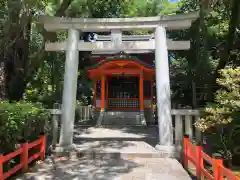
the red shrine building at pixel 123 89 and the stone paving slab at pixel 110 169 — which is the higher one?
the red shrine building at pixel 123 89

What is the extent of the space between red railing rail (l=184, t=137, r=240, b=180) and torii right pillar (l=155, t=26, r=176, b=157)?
3.27 feet

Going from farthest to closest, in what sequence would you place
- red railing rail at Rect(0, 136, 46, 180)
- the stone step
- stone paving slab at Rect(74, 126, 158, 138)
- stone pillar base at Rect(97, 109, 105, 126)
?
1. stone pillar base at Rect(97, 109, 105, 126)
2. stone paving slab at Rect(74, 126, 158, 138)
3. the stone step
4. red railing rail at Rect(0, 136, 46, 180)

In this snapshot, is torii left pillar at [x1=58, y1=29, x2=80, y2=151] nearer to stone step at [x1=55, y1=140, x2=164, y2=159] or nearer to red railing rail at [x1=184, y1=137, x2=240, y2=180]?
stone step at [x1=55, y1=140, x2=164, y2=159]

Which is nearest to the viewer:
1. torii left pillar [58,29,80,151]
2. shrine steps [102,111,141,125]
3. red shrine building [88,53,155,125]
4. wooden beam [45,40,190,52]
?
torii left pillar [58,29,80,151]

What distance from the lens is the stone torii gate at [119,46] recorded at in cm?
782

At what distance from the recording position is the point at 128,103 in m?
18.0

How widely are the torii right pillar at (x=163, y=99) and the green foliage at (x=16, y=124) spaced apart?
3.58 m

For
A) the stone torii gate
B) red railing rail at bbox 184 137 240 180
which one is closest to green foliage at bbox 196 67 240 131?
red railing rail at bbox 184 137 240 180

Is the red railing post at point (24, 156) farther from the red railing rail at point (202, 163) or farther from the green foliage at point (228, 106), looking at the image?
the green foliage at point (228, 106)

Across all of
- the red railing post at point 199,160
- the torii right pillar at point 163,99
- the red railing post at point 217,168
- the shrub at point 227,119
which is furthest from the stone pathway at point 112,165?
the red railing post at point 217,168

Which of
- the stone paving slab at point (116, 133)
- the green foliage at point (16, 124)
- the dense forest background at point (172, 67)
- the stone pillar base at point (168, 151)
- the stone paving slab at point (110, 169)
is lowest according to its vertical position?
the stone paving slab at point (110, 169)

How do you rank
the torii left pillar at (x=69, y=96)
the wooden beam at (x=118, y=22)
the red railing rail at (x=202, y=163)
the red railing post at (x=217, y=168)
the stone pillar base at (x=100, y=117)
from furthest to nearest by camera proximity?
the stone pillar base at (x=100, y=117) → the wooden beam at (x=118, y=22) → the torii left pillar at (x=69, y=96) → the red railing post at (x=217, y=168) → the red railing rail at (x=202, y=163)

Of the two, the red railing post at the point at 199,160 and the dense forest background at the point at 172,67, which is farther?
the dense forest background at the point at 172,67

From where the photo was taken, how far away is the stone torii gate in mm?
7820
